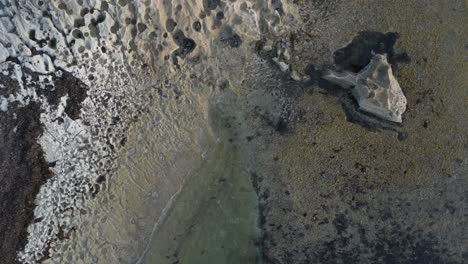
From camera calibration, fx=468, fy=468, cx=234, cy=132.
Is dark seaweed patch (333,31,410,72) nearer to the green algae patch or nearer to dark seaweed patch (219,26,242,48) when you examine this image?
dark seaweed patch (219,26,242,48)

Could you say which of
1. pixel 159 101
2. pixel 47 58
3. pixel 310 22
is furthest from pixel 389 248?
pixel 47 58

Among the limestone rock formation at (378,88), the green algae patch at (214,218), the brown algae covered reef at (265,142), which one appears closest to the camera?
the limestone rock formation at (378,88)

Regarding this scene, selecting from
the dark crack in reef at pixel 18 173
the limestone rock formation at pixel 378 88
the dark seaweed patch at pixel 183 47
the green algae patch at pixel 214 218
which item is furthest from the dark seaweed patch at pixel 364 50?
the dark crack in reef at pixel 18 173

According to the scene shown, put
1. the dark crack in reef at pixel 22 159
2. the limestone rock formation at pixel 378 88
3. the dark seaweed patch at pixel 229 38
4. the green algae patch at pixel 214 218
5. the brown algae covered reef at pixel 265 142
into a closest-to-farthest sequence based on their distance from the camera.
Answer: the limestone rock formation at pixel 378 88 < the dark crack in reef at pixel 22 159 < the brown algae covered reef at pixel 265 142 < the dark seaweed patch at pixel 229 38 < the green algae patch at pixel 214 218

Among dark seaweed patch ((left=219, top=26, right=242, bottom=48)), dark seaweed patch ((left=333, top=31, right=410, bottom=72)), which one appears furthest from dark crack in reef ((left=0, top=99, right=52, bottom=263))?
dark seaweed patch ((left=333, top=31, right=410, bottom=72))

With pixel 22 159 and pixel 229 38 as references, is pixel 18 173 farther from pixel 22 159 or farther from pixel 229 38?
pixel 229 38

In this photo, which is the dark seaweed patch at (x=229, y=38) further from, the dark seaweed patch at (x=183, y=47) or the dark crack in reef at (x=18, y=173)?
the dark crack in reef at (x=18, y=173)

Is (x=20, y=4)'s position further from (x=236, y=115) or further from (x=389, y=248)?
(x=389, y=248)
